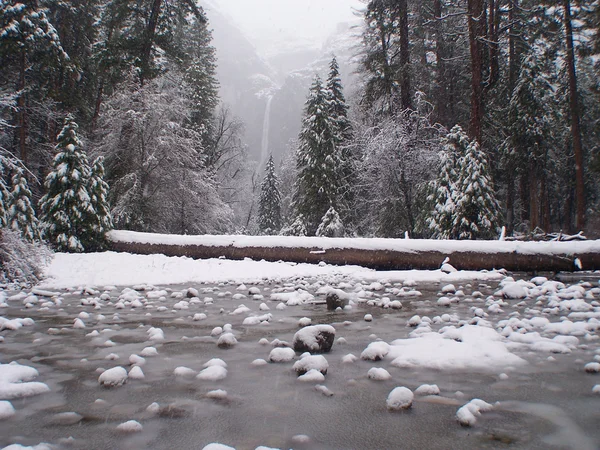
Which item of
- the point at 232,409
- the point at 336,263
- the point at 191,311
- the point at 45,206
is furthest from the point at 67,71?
the point at 232,409

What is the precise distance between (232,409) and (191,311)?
293cm

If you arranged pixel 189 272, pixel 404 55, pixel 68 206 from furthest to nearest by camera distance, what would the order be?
1. pixel 404 55
2. pixel 68 206
3. pixel 189 272

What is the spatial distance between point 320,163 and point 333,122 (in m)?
2.66

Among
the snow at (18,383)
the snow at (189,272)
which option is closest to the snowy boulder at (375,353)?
the snow at (18,383)

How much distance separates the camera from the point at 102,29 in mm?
20797

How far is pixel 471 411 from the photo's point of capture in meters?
1.88

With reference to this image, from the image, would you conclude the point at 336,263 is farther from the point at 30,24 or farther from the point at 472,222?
the point at 30,24

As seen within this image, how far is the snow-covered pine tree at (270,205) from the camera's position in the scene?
132 feet

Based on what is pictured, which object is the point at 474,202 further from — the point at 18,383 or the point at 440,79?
the point at 18,383

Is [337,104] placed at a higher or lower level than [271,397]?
higher

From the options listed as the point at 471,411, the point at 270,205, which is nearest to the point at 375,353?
the point at 471,411

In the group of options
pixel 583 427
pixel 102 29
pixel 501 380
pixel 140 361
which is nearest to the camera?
pixel 583 427

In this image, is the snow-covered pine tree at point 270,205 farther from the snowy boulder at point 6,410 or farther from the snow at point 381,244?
the snowy boulder at point 6,410

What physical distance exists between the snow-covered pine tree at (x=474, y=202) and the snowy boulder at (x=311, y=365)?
9.90 metres
